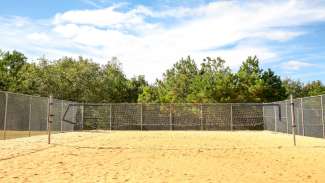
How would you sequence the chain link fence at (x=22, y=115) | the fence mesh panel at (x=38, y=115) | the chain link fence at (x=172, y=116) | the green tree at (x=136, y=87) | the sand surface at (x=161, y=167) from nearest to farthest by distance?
the sand surface at (x=161, y=167)
the chain link fence at (x=22, y=115)
the fence mesh panel at (x=38, y=115)
the chain link fence at (x=172, y=116)
the green tree at (x=136, y=87)

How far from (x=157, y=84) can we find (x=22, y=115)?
23561 millimetres

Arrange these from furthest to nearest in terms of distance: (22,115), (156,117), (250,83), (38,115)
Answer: (250,83) < (156,117) < (38,115) < (22,115)

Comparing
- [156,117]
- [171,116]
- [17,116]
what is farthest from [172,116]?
[17,116]

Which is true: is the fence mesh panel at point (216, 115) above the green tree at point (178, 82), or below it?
below

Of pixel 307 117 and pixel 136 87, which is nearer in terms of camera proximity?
pixel 307 117

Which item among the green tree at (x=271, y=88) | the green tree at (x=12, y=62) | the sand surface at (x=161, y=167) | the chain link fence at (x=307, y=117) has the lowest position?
the sand surface at (x=161, y=167)

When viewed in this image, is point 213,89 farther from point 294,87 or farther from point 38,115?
point 294,87

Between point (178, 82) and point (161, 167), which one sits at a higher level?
point (178, 82)

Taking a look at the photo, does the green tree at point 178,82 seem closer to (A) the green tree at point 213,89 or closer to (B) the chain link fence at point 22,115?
(A) the green tree at point 213,89

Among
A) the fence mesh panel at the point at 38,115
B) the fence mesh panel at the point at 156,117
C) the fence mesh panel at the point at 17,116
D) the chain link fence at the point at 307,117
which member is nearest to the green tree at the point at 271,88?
the chain link fence at the point at 307,117

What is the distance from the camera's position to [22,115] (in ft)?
66.7

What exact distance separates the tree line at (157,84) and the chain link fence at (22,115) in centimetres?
1397

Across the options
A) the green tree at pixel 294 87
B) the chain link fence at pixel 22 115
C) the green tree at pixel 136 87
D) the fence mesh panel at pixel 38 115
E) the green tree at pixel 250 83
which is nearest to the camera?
the chain link fence at pixel 22 115

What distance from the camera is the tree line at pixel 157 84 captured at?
33.1 m
